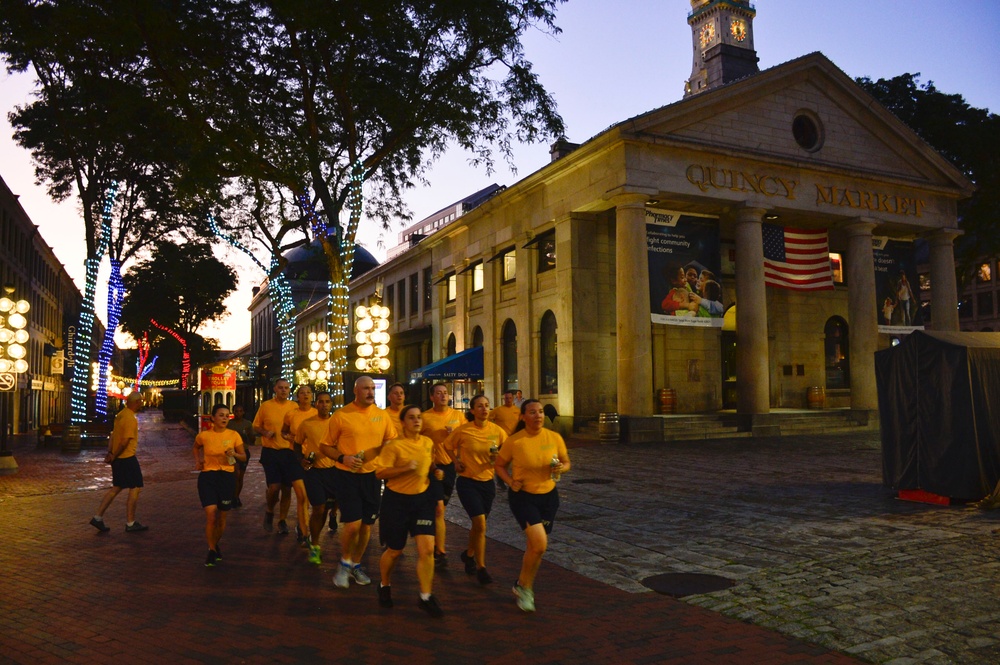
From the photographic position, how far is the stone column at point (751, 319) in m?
25.4

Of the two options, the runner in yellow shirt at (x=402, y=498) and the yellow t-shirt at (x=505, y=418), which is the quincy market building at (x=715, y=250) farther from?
the runner in yellow shirt at (x=402, y=498)

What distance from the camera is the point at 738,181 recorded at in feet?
84.7

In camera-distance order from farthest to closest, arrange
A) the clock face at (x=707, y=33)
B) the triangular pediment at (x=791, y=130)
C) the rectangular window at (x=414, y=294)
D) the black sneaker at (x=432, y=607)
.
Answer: the clock face at (x=707, y=33)
the rectangular window at (x=414, y=294)
the triangular pediment at (x=791, y=130)
the black sneaker at (x=432, y=607)

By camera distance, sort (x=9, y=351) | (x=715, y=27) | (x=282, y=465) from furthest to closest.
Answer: (x=715, y=27)
(x=9, y=351)
(x=282, y=465)

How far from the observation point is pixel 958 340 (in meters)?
11.6

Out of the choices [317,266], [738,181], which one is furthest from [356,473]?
[317,266]

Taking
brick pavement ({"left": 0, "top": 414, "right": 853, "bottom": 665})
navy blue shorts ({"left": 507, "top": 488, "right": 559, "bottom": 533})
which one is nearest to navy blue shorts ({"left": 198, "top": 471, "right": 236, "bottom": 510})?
brick pavement ({"left": 0, "top": 414, "right": 853, "bottom": 665})

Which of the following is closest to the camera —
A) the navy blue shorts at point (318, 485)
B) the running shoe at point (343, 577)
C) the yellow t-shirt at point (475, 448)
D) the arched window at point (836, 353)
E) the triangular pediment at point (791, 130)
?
the running shoe at point (343, 577)

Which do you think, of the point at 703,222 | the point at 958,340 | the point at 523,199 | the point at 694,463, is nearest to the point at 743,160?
the point at 703,222

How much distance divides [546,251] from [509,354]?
16.0ft

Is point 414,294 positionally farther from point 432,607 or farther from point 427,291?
point 432,607

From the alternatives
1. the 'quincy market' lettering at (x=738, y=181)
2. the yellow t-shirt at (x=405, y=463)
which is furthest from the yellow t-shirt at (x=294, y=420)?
the 'quincy market' lettering at (x=738, y=181)

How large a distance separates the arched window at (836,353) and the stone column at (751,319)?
8.44 meters

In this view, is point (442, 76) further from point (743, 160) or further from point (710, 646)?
point (710, 646)
